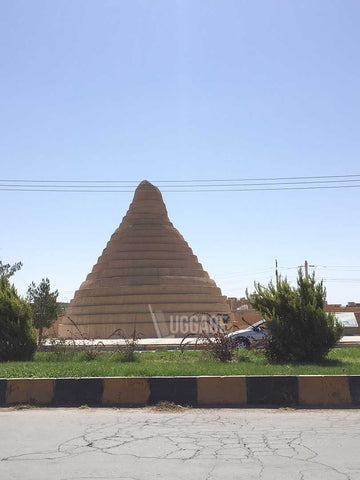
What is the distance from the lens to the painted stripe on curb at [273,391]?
7180 mm

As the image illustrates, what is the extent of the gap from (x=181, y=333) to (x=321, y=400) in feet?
84.0

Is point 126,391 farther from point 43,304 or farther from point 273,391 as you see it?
point 43,304

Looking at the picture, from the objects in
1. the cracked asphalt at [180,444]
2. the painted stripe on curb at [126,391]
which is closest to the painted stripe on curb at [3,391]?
the cracked asphalt at [180,444]

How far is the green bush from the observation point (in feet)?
35.1

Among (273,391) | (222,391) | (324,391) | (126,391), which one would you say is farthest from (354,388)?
(126,391)

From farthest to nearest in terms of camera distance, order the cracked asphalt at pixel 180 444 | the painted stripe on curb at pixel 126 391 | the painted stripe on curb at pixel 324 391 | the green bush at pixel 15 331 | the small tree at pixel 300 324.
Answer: the green bush at pixel 15 331, the small tree at pixel 300 324, the painted stripe on curb at pixel 126 391, the painted stripe on curb at pixel 324 391, the cracked asphalt at pixel 180 444

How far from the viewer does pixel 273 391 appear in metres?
7.21

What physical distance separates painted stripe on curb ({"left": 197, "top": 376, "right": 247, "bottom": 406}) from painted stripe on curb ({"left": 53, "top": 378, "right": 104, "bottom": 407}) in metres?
1.38

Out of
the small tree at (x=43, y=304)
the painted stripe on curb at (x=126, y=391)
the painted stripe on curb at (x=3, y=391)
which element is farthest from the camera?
the small tree at (x=43, y=304)

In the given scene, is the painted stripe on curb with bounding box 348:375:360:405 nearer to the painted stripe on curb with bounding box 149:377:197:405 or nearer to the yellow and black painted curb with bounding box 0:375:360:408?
the yellow and black painted curb with bounding box 0:375:360:408

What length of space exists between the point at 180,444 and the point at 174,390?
2311 millimetres

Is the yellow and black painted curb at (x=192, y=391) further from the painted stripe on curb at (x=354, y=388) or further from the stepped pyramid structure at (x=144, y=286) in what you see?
the stepped pyramid structure at (x=144, y=286)

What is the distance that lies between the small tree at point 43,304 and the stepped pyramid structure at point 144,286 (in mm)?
2745

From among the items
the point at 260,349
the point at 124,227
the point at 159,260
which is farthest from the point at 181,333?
the point at 260,349
